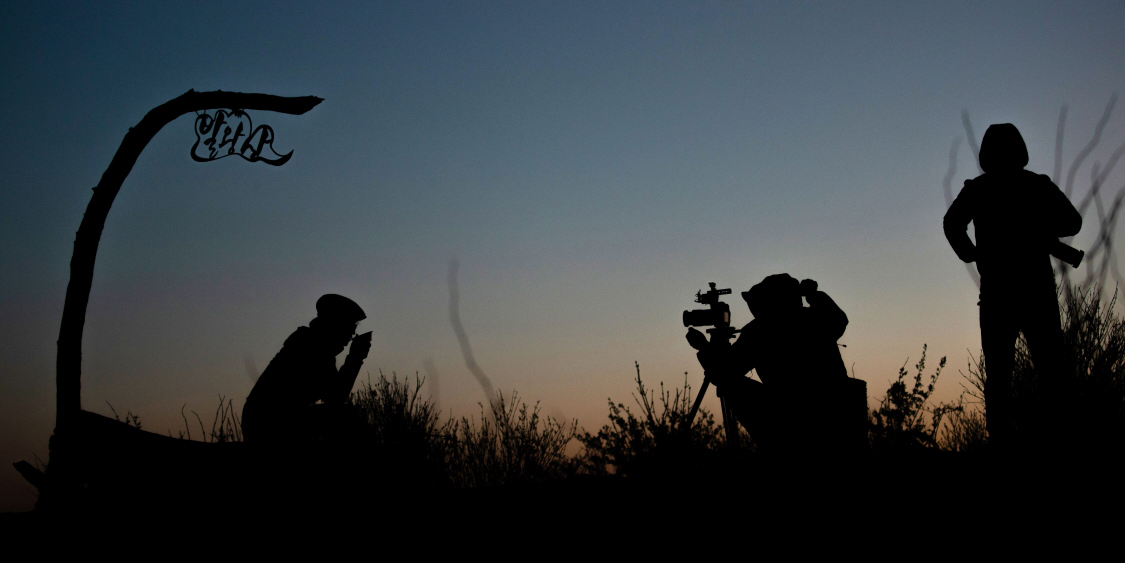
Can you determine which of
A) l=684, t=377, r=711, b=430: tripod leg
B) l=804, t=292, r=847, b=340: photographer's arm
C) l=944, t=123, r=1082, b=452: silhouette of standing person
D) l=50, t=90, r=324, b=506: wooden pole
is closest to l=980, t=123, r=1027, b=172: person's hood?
l=944, t=123, r=1082, b=452: silhouette of standing person

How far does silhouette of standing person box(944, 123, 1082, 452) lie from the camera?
3209 mm

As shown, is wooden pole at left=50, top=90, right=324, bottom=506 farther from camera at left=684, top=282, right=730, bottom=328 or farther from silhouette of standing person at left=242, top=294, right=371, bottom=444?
camera at left=684, top=282, right=730, bottom=328

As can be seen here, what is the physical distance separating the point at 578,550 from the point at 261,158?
3.37 meters

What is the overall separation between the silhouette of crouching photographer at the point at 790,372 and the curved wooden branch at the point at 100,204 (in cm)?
297

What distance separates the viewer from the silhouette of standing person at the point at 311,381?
4.05 meters

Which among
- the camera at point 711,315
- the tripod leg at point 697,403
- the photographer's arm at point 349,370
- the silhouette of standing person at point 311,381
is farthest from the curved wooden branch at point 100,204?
the tripod leg at point 697,403

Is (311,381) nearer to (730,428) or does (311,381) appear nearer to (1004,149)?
(730,428)

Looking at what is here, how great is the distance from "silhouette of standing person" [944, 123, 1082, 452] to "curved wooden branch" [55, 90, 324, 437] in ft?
12.8

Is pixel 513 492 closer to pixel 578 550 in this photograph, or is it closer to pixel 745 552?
pixel 578 550

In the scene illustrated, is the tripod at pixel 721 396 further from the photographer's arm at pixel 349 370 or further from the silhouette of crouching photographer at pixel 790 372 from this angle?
the photographer's arm at pixel 349 370

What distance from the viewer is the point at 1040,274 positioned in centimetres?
323

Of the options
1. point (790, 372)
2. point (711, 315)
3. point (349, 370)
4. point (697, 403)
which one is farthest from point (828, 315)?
point (349, 370)

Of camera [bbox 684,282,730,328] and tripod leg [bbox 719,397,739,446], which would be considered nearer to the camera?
camera [bbox 684,282,730,328]

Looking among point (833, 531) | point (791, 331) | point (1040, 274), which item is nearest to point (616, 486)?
point (833, 531)
